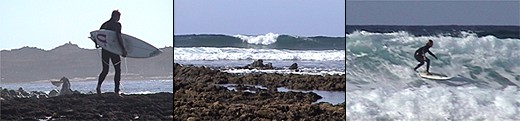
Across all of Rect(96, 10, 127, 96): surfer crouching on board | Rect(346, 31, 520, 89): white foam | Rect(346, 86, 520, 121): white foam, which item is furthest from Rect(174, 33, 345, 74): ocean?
Rect(96, 10, 127, 96): surfer crouching on board

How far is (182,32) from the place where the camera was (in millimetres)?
8836

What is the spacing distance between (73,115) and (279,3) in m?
2.28

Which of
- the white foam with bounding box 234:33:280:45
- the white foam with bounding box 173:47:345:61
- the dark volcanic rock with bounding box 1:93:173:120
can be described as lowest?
the dark volcanic rock with bounding box 1:93:173:120

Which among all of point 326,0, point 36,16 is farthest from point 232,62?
point 36,16

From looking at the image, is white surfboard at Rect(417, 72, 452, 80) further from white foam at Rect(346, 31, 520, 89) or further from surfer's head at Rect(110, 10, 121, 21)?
surfer's head at Rect(110, 10, 121, 21)

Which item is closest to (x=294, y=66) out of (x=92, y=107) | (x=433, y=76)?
(x=433, y=76)

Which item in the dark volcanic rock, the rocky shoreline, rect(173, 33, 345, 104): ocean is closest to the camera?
the dark volcanic rock

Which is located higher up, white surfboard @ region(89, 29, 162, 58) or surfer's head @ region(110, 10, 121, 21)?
surfer's head @ region(110, 10, 121, 21)

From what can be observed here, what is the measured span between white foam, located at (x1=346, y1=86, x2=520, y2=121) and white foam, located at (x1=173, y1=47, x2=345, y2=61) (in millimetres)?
668

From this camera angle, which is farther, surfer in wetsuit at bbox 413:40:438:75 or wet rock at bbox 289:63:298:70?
wet rock at bbox 289:63:298:70

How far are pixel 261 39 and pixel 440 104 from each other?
184 cm

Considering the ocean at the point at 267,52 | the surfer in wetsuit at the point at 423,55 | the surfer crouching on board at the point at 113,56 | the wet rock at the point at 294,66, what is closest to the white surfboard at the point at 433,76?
the surfer in wetsuit at the point at 423,55

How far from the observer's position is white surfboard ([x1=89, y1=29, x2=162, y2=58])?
28.2ft

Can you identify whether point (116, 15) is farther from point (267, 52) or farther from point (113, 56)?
point (267, 52)
